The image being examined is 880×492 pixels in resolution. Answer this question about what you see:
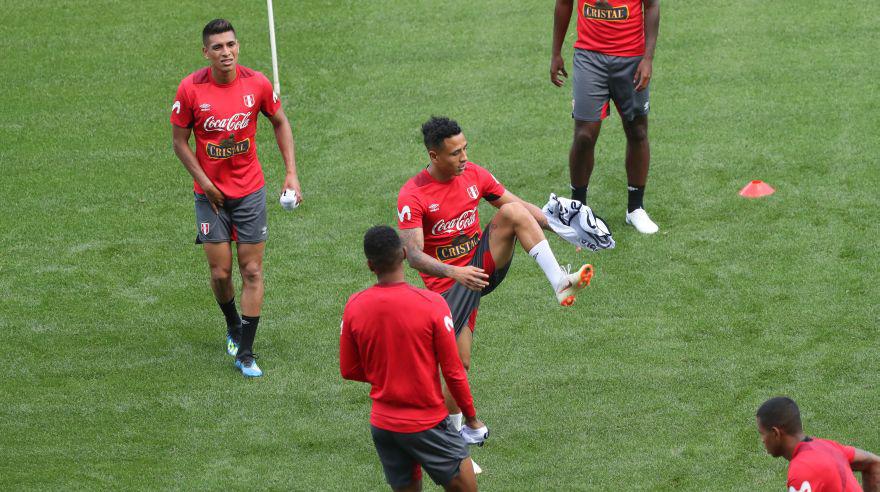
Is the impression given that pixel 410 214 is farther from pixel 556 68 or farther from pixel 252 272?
pixel 556 68

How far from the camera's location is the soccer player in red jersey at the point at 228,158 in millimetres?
9359

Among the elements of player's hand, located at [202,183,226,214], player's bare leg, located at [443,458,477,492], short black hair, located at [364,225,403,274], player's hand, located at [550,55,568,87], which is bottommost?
player's bare leg, located at [443,458,477,492]

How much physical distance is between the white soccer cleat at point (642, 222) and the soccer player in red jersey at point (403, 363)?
4.98 metres

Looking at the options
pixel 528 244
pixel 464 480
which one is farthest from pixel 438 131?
pixel 464 480

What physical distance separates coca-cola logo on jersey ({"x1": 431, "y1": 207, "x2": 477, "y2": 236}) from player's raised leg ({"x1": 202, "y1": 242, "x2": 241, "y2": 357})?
7.03ft

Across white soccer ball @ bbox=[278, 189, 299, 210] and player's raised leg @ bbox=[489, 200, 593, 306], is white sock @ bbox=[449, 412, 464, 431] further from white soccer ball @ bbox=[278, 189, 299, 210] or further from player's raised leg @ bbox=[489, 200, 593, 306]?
white soccer ball @ bbox=[278, 189, 299, 210]

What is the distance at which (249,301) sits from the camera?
381 inches

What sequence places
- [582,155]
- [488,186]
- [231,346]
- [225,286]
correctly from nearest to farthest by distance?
[488,186], [225,286], [231,346], [582,155]


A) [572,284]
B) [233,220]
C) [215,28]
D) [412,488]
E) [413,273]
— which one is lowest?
[413,273]

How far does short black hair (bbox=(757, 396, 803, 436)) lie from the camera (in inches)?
237

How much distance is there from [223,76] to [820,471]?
17.8ft

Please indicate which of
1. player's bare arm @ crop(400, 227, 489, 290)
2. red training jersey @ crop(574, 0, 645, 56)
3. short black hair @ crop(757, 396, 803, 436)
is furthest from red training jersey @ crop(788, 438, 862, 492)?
red training jersey @ crop(574, 0, 645, 56)

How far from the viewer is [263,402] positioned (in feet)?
30.4

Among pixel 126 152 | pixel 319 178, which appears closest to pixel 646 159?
pixel 319 178
